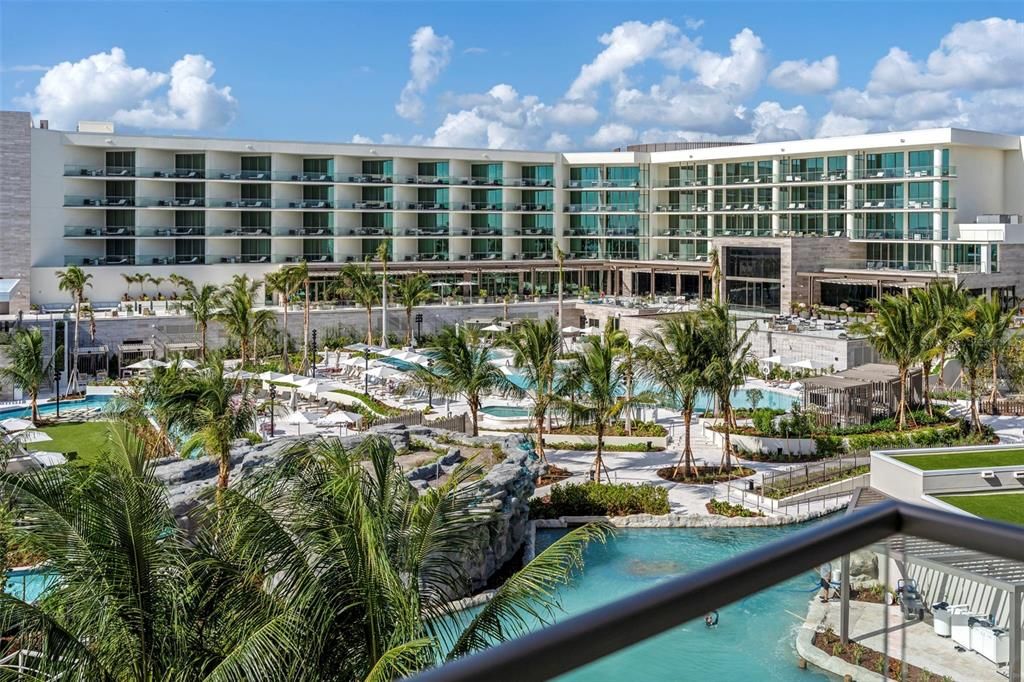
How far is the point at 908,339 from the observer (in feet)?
95.7

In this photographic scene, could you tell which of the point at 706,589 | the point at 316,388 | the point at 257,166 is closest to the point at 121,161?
the point at 257,166

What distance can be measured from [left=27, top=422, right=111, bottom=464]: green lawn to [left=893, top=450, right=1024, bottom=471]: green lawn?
21072 mm

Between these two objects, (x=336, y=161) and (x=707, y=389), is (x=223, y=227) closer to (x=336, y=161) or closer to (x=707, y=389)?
(x=336, y=161)

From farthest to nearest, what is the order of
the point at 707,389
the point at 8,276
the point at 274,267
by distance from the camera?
1. the point at 274,267
2. the point at 8,276
3. the point at 707,389

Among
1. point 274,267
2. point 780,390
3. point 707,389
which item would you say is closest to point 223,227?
point 274,267

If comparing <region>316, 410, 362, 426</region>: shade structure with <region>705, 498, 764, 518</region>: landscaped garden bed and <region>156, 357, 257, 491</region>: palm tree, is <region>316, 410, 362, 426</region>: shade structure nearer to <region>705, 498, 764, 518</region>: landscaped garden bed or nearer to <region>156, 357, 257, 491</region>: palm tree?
<region>156, 357, 257, 491</region>: palm tree

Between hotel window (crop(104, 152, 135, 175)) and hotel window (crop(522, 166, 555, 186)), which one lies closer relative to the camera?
hotel window (crop(104, 152, 135, 175))

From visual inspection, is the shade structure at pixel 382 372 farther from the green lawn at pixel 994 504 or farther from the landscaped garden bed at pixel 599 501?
the green lawn at pixel 994 504

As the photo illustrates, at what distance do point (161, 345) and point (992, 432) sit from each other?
34.9m

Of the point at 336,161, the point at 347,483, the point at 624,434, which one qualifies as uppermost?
the point at 336,161

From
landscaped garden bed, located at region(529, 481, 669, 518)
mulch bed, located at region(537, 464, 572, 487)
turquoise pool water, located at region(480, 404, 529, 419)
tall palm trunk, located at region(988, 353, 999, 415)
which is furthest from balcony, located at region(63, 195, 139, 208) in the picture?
tall palm trunk, located at region(988, 353, 999, 415)

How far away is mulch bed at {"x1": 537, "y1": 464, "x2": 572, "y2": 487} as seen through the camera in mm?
24837

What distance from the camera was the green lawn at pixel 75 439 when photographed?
27442 millimetres

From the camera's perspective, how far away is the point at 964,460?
21.4 metres
